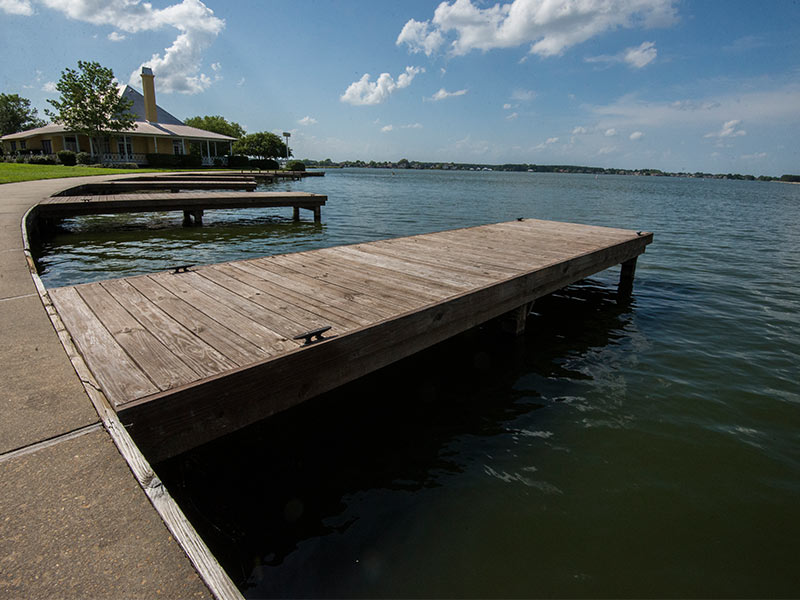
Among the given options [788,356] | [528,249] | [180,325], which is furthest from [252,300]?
[788,356]

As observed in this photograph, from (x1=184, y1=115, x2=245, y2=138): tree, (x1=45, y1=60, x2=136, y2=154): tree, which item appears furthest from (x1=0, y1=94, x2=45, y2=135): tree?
(x1=45, y1=60, x2=136, y2=154): tree

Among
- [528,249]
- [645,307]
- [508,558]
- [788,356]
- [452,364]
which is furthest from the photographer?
[645,307]

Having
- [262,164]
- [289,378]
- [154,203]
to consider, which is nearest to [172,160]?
[262,164]

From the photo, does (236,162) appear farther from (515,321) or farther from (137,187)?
(515,321)

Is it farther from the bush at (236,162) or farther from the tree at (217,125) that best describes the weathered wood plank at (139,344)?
the tree at (217,125)

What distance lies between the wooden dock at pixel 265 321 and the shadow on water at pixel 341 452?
2.71 feet

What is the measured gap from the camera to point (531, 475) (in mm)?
3881

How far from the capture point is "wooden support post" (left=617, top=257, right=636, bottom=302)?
950 cm

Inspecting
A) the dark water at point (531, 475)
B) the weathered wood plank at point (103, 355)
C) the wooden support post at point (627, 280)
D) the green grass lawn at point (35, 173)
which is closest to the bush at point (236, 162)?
the green grass lawn at point (35, 173)

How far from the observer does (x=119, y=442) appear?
2311 mm

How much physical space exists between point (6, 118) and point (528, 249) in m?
103

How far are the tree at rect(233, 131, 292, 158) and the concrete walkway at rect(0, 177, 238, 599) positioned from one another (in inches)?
2997

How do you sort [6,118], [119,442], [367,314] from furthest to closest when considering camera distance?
1. [6,118]
2. [367,314]
3. [119,442]

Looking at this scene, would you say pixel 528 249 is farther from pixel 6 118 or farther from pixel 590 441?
pixel 6 118
